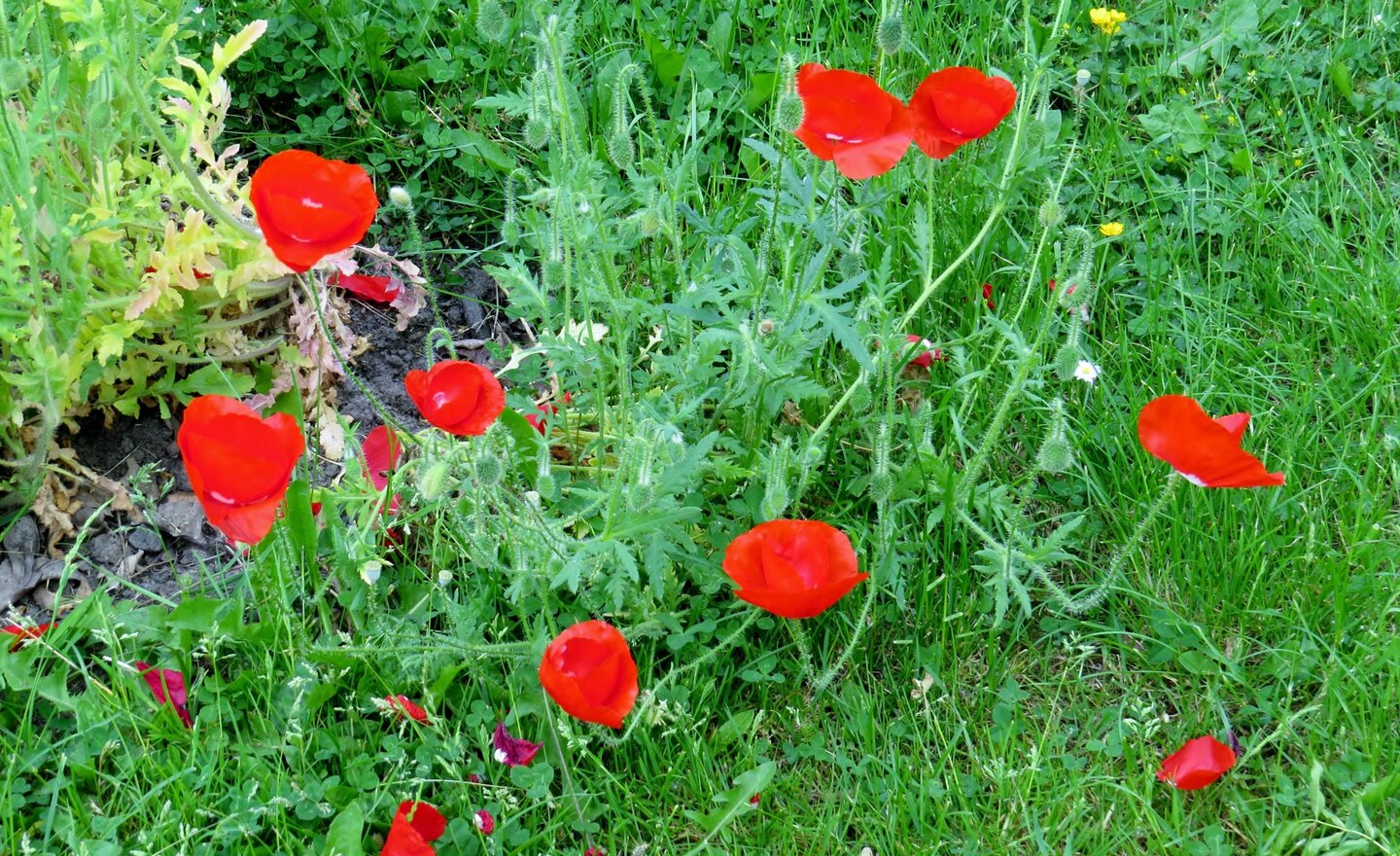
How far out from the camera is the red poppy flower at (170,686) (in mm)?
2115

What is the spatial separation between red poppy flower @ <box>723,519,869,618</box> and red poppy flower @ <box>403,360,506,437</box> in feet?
1.28

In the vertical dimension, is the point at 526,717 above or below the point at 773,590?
below

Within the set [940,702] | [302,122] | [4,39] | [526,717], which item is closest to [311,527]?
[526,717]

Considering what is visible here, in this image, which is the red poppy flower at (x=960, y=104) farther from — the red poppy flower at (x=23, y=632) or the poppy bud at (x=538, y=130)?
the red poppy flower at (x=23, y=632)

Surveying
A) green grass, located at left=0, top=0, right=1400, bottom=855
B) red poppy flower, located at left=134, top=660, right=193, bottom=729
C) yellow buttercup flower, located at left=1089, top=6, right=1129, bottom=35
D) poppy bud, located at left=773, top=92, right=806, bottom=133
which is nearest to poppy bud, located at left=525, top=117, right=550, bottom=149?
green grass, located at left=0, top=0, right=1400, bottom=855

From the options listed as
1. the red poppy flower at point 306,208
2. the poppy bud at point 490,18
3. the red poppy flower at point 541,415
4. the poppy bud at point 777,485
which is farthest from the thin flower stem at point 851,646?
the poppy bud at point 490,18

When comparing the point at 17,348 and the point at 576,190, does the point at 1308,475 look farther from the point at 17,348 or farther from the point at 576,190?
the point at 17,348

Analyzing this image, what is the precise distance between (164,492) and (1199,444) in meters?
1.75

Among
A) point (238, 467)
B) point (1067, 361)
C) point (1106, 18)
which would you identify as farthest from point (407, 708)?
point (1106, 18)

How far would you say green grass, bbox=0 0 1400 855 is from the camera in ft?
6.66

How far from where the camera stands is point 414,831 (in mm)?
1898

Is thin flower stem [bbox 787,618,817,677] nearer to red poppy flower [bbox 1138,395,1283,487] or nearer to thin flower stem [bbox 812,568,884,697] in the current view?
thin flower stem [bbox 812,568,884,697]

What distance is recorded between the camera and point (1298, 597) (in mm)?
2254

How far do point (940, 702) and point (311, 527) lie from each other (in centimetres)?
107
